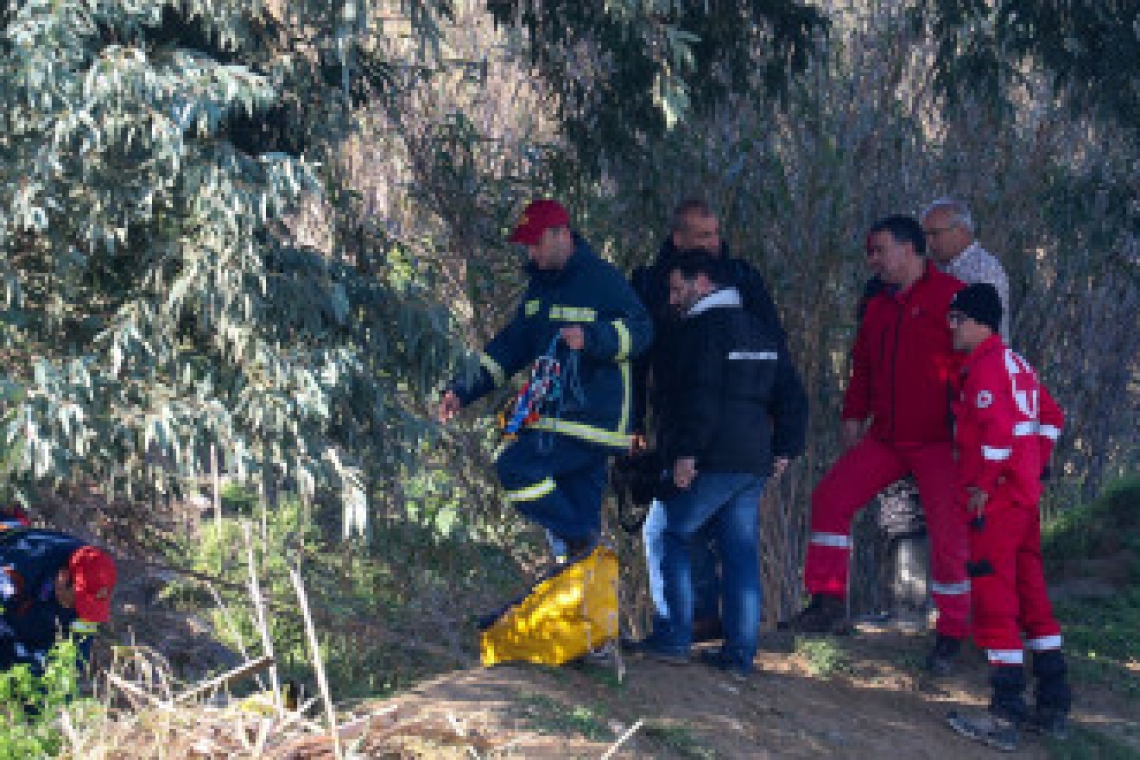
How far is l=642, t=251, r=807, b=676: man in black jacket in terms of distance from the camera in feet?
18.5

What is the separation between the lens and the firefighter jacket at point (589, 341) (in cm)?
549

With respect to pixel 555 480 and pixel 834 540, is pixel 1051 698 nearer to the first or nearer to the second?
pixel 834 540

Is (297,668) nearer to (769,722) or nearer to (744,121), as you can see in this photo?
(769,722)

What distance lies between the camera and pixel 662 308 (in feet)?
20.0

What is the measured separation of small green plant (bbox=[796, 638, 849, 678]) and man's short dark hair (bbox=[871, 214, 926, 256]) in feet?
5.74

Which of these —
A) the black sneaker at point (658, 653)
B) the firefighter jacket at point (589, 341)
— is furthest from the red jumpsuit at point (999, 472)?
the firefighter jacket at point (589, 341)

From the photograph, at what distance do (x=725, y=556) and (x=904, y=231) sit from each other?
5.13ft

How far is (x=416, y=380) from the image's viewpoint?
499cm

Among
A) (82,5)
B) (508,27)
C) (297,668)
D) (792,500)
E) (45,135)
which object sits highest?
(508,27)

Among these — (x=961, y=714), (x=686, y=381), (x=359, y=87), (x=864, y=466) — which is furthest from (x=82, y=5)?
(x=961, y=714)

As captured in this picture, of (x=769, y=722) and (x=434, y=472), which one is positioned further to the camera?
(x=434, y=472)

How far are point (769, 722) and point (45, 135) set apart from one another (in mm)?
3329

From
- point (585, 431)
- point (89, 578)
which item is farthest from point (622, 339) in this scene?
point (89, 578)

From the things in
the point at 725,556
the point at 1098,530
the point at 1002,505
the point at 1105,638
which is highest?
the point at 1002,505
